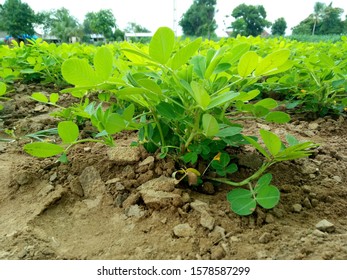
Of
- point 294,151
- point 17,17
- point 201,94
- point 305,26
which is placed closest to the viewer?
point 201,94

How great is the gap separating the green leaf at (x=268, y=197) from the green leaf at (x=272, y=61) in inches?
11.2

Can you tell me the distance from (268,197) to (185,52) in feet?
1.31

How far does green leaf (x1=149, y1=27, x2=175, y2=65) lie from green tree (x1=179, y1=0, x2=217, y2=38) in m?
8.92

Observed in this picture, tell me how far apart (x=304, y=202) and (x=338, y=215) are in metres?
0.09

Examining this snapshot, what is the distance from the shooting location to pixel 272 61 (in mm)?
755

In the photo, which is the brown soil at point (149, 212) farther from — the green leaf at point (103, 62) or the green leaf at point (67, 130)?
the green leaf at point (103, 62)

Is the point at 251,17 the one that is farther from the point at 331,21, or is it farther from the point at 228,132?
the point at 228,132

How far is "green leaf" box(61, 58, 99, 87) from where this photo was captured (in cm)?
74

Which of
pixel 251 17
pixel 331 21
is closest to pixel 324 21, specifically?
pixel 331 21

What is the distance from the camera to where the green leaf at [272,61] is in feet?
2.42

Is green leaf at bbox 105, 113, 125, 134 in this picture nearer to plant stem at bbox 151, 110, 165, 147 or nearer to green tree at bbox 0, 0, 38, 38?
plant stem at bbox 151, 110, 165, 147

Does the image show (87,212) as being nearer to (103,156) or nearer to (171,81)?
(103,156)

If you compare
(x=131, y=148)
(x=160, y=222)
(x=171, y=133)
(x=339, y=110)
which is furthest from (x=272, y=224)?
(x=339, y=110)

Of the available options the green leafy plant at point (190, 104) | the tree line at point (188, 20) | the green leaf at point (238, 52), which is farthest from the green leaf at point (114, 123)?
the tree line at point (188, 20)
